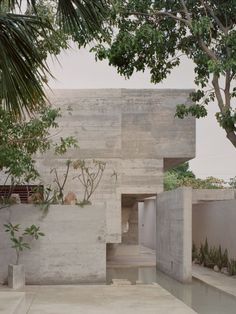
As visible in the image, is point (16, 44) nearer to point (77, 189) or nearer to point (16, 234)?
point (16, 234)

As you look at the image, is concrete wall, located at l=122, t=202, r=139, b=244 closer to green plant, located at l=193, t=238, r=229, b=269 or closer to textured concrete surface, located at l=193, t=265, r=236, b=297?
green plant, located at l=193, t=238, r=229, b=269

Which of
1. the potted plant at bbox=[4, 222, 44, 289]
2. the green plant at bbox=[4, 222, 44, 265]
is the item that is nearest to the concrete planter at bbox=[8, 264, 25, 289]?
the potted plant at bbox=[4, 222, 44, 289]

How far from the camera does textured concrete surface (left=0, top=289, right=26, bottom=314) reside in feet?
20.5

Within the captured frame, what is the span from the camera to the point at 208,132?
42719mm

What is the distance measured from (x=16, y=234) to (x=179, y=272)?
346cm

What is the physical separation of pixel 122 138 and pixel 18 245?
455 cm

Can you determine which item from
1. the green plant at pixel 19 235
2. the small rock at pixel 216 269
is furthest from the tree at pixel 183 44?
the small rock at pixel 216 269

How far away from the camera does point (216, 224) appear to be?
582 inches

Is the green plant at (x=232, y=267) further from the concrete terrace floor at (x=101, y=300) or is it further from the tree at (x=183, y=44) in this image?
the tree at (x=183, y=44)

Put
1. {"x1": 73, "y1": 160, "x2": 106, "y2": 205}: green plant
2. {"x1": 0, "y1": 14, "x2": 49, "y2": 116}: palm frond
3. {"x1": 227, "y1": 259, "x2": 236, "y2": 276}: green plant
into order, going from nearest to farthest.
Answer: {"x1": 0, "y1": 14, "x2": 49, "y2": 116}: palm frond < {"x1": 227, "y1": 259, "x2": 236, "y2": 276}: green plant < {"x1": 73, "y1": 160, "x2": 106, "y2": 205}: green plant

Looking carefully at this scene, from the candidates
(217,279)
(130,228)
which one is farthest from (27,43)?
(130,228)

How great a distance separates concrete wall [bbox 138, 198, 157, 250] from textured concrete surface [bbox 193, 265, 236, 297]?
9009mm

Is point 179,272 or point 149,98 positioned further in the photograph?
point 149,98

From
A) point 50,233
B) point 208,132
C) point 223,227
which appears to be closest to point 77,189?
point 50,233
